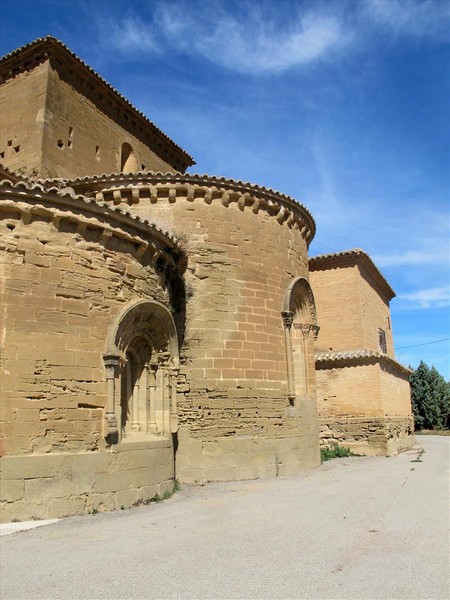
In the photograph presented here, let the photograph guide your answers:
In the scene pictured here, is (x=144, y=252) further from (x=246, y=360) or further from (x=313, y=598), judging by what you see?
(x=313, y=598)

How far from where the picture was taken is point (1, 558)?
202 inches

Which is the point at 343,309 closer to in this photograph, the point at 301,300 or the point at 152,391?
the point at 301,300

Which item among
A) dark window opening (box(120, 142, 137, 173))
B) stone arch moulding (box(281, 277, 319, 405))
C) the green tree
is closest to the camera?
stone arch moulding (box(281, 277, 319, 405))

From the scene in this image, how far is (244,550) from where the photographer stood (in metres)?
5.38

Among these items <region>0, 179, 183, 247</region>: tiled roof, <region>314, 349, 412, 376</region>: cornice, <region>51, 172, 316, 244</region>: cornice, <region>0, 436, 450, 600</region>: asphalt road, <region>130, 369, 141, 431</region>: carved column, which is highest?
<region>51, 172, 316, 244</region>: cornice

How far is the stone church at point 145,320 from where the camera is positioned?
7.21m

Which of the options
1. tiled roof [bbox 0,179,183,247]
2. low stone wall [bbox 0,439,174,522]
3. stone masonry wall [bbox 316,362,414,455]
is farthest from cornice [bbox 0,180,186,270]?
stone masonry wall [bbox 316,362,414,455]

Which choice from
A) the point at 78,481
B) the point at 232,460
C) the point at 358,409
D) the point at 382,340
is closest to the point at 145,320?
the point at 78,481

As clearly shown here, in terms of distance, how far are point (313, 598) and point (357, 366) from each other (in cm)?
1371

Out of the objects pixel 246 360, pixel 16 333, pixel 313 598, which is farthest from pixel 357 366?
pixel 313 598

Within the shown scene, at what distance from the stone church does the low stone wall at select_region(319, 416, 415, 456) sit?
0.06 meters

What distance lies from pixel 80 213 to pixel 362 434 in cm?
1244

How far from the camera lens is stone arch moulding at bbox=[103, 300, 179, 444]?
8.30 metres

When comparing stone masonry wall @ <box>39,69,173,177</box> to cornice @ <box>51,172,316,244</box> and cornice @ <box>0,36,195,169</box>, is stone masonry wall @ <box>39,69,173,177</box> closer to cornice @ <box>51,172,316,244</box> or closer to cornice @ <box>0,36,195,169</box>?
cornice @ <box>0,36,195,169</box>
